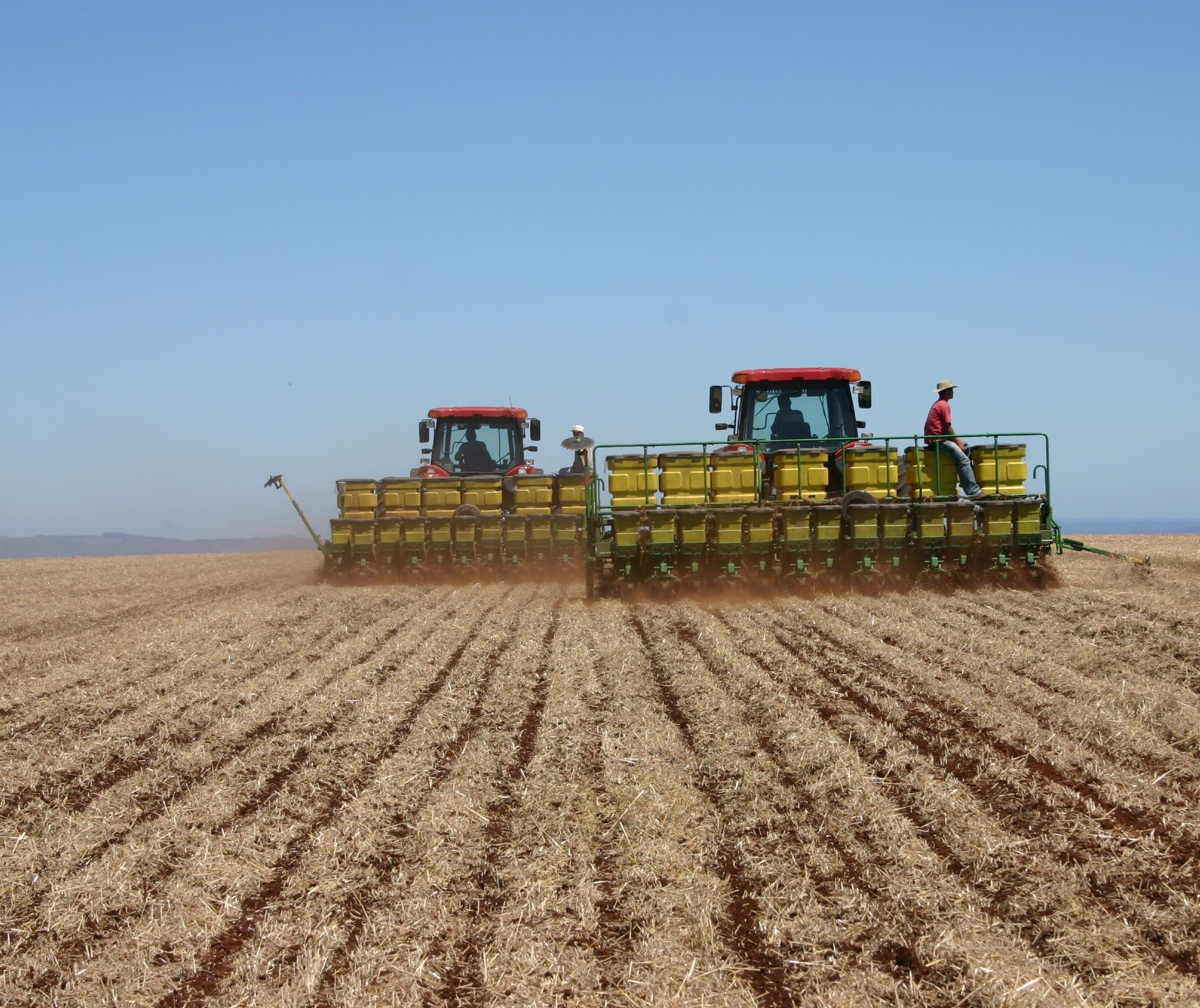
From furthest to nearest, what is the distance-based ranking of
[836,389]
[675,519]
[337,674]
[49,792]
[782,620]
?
[836,389]
[675,519]
[782,620]
[337,674]
[49,792]

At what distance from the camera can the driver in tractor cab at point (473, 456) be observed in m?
20.0

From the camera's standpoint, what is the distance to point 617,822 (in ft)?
18.7

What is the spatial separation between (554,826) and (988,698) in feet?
11.8

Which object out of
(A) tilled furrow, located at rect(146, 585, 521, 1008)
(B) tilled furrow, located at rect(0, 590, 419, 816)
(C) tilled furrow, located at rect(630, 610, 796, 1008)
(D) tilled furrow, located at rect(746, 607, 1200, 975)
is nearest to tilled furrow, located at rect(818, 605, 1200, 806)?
(D) tilled furrow, located at rect(746, 607, 1200, 975)

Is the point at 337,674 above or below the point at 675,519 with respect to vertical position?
below

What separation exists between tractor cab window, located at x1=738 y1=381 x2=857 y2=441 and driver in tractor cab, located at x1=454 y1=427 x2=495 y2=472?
17.8 ft

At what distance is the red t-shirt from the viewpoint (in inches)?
584

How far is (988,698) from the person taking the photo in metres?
7.93

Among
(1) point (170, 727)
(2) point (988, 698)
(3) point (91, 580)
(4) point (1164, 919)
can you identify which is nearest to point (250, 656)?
(1) point (170, 727)

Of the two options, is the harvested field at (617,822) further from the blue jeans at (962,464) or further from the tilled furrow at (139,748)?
the blue jeans at (962,464)

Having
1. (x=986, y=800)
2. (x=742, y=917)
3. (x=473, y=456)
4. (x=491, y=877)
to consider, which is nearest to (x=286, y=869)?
(x=491, y=877)

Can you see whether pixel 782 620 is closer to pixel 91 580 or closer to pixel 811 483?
pixel 811 483

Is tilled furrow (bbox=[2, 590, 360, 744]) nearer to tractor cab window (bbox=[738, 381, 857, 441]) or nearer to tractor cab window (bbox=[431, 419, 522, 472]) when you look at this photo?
tractor cab window (bbox=[738, 381, 857, 441])

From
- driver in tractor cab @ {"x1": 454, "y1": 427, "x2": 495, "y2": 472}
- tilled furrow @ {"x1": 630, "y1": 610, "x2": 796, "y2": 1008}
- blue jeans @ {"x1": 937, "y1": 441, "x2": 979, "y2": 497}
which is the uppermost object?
driver in tractor cab @ {"x1": 454, "y1": 427, "x2": 495, "y2": 472}
